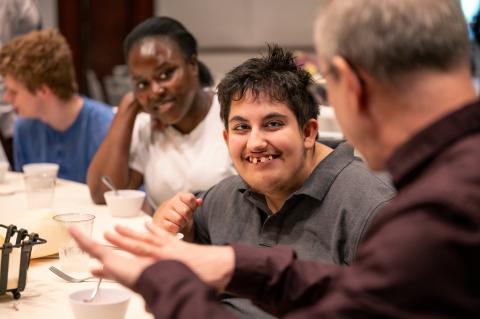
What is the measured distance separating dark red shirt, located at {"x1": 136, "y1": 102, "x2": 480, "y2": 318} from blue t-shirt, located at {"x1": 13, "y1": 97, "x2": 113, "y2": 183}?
2.52 metres

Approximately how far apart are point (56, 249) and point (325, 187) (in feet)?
2.30

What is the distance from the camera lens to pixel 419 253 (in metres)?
0.82

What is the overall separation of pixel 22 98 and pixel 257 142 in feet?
6.47

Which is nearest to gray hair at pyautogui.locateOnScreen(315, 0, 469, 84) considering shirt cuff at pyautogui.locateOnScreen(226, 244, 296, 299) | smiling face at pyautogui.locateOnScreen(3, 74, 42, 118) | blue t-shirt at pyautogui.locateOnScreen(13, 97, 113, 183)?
shirt cuff at pyautogui.locateOnScreen(226, 244, 296, 299)

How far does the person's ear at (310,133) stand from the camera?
6.28 ft

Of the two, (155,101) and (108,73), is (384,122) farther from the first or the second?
(108,73)

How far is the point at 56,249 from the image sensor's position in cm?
193

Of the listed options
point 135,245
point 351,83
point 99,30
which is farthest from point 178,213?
point 99,30

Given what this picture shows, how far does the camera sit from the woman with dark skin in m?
2.82

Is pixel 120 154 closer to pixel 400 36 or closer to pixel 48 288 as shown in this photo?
pixel 48 288

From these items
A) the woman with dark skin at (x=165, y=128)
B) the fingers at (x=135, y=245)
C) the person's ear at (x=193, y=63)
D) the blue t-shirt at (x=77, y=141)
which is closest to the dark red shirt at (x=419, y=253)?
the fingers at (x=135, y=245)

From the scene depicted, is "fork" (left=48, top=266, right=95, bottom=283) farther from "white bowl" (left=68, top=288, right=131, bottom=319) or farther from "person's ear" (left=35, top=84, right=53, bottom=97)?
"person's ear" (left=35, top=84, right=53, bottom=97)

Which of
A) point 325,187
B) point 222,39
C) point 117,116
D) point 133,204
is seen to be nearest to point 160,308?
point 325,187

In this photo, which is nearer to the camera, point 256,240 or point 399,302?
point 399,302
